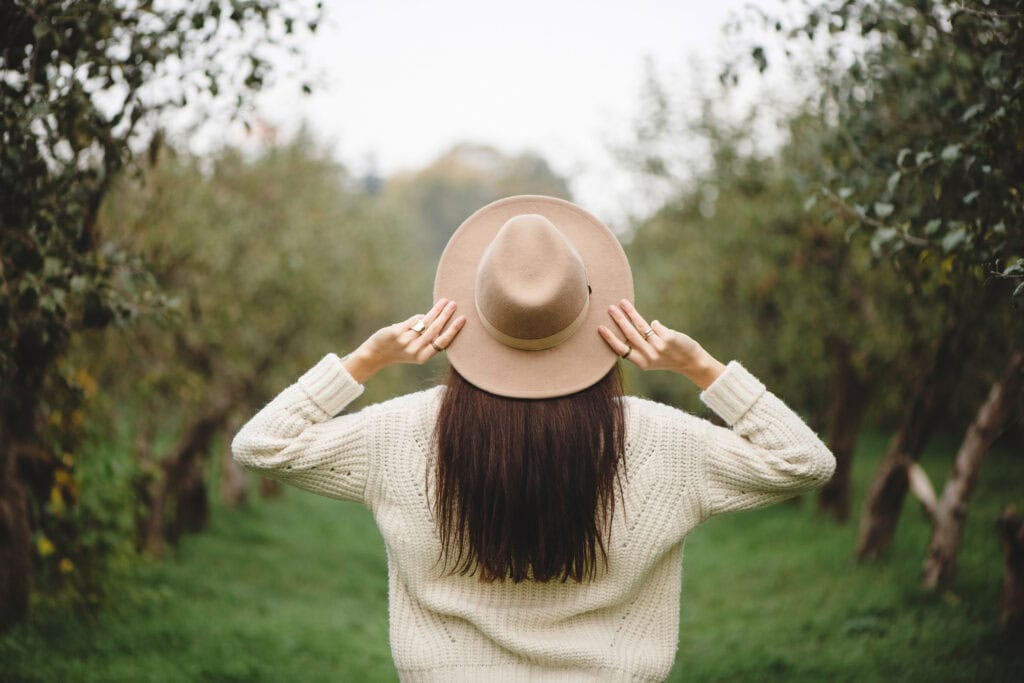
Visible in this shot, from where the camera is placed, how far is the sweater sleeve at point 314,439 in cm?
235

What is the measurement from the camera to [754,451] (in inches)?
91.1

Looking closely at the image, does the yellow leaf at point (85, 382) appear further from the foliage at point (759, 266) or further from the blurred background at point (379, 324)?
the foliage at point (759, 266)

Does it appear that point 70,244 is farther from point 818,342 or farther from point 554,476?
point 818,342

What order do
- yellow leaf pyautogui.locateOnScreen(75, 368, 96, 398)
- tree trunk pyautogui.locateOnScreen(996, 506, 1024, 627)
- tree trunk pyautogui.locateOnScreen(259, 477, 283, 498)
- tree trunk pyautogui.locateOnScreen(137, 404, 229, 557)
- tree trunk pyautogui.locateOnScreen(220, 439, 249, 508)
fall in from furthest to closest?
tree trunk pyautogui.locateOnScreen(259, 477, 283, 498) → tree trunk pyautogui.locateOnScreen(220, 439, 249, 508) → tree trunk pyautogui.locateOnScreen(137, 404, 229, 557) → yellow leaf pyautogui.locateOnScreen(75, 368, 96, 398) → tree trunk pyautogui.locateOnScreen(996, 506, 1024, 627)

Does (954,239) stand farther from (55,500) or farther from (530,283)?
(55,500)

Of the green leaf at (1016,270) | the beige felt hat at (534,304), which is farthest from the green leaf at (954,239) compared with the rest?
the beige felt hat at (534,304)

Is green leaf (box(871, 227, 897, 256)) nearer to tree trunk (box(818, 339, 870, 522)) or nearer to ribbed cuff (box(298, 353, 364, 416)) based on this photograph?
ribbed cuff (box(298, 353, 364, 416))

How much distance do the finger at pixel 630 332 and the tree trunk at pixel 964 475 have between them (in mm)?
4317

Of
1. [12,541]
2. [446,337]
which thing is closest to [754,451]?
[446,337]

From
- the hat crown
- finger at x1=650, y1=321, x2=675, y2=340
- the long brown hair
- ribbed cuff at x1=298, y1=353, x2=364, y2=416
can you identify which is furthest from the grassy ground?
finger at x1=650, y1=321, x2=675, y2=340

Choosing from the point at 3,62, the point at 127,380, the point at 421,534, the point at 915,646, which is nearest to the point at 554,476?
the point at 421,534

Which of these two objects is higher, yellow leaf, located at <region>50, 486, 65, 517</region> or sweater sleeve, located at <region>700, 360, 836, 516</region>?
sweater sleeve, located at <region>700, 360, 836, 516</region>

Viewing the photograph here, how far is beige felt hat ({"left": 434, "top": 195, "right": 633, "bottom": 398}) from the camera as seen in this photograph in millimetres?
2264

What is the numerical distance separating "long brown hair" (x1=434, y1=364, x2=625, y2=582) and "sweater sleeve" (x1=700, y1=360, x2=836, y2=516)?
0.87 ft
